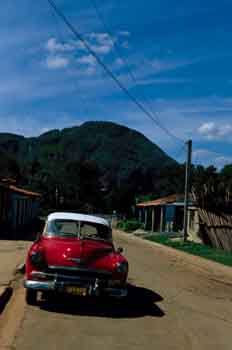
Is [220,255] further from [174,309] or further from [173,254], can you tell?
[174,309]

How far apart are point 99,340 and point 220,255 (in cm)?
1756

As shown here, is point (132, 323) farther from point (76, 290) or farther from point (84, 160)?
point (84, 160)

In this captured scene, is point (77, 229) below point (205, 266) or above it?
above

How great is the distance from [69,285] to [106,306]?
3.51ft

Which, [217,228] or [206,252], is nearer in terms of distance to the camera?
[206,252]

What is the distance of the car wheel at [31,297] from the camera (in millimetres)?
9602

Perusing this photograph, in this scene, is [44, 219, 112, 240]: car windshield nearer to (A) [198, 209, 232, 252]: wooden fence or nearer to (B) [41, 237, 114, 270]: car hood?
(B) [41, 237, 114, 270]: car hood

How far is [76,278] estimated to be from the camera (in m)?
9.38

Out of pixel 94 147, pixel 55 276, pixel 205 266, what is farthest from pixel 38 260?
pixel 94 147

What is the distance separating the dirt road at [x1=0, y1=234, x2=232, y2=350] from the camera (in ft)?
23.9

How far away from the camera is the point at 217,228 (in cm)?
2777

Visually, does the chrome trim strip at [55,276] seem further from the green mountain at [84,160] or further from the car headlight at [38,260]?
the green mountain at [84,160]

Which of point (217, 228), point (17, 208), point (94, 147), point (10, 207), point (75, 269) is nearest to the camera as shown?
point (75, 269)

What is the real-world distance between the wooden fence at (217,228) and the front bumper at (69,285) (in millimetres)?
17253
